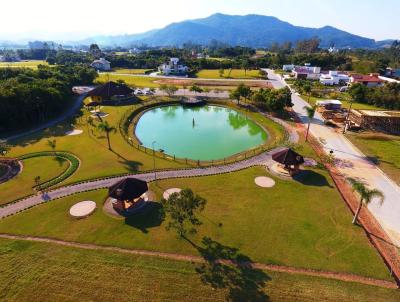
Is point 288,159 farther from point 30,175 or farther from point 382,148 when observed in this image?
point 30,175

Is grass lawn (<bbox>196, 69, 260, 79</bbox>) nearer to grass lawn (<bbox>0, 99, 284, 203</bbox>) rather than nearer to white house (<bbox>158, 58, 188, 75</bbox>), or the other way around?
white house (<bbox>158, 58, 188, 75</bbox>)

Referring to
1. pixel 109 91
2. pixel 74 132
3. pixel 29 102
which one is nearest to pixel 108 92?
pixel 109 91

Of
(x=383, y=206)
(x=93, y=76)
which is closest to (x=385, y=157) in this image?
(x=383, y=206)

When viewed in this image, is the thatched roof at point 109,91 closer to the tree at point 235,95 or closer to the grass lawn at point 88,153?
the grass lawn at point 88,153

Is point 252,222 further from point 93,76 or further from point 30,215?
point 93,76

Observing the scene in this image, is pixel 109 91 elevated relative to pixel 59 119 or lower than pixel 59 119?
elevated

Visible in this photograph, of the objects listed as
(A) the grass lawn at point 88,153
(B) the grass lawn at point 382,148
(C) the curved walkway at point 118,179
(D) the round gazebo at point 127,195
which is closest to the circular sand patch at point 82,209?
(D) the round gazebo at point 127,195
